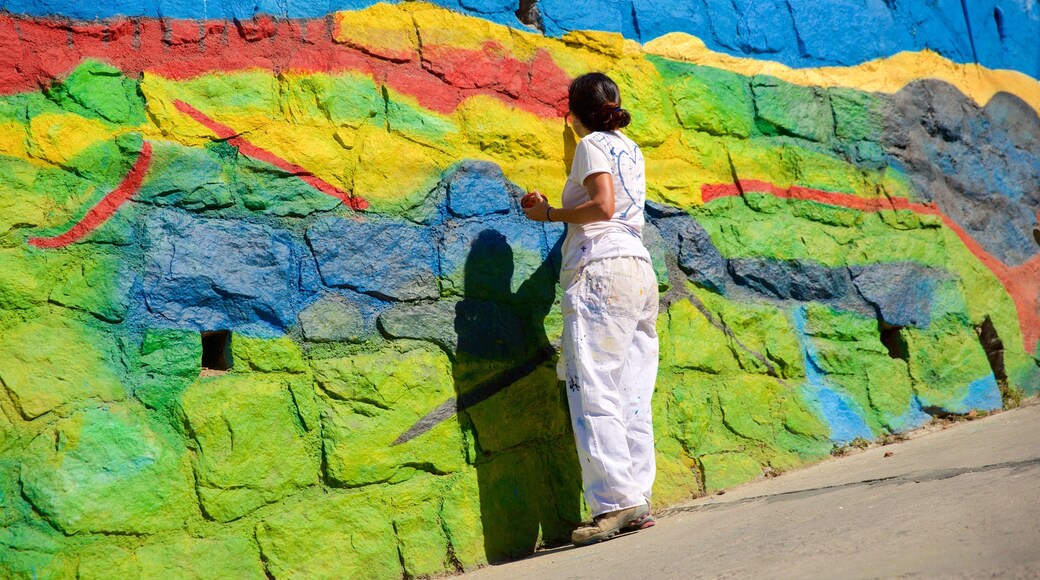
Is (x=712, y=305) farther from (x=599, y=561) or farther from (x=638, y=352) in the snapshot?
(x=599, y=561)

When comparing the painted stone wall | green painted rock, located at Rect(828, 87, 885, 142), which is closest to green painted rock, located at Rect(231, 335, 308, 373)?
the painted stone wall

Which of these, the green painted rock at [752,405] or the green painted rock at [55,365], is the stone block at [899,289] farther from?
the green painted rock at [55,365]

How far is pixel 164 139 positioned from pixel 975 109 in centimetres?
339

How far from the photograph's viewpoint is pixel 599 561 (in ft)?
8.16

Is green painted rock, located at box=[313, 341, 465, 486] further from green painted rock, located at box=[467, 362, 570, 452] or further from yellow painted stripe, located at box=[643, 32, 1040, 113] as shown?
yellow painted stripe, located at box=[643, 32, 1040, 113]

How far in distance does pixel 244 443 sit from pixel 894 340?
2.48 meters

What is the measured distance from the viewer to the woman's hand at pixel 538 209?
2.97 meters

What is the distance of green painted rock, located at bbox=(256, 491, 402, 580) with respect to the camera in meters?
2.55

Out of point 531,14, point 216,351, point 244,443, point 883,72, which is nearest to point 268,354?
point 216,351

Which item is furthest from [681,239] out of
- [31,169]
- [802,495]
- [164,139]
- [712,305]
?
[31,169]

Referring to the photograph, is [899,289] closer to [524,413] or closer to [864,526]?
[524,413]

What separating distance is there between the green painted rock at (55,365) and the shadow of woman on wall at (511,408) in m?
0.94

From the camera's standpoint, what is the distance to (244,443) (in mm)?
2562

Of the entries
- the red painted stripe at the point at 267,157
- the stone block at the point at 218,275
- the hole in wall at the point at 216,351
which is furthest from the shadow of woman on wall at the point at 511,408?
the hole in wall at the point at 216,351
